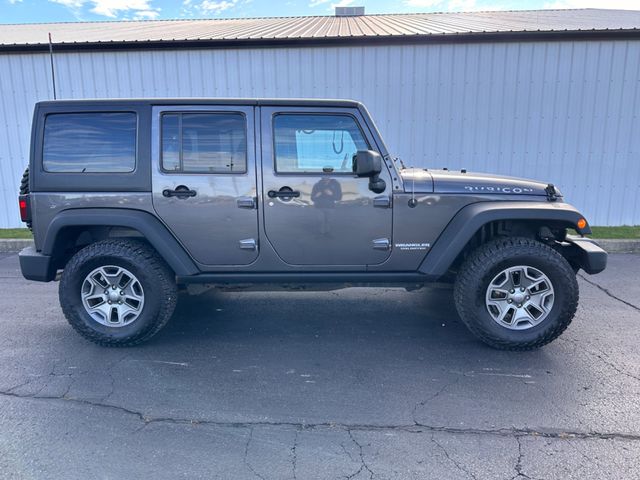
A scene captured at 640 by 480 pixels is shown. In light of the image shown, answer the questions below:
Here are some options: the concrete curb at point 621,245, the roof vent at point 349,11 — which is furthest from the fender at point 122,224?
the roof vent at point 349,11

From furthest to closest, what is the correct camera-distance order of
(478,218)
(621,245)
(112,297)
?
(621,245), (112,297), (478,218)

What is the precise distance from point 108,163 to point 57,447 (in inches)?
86.7

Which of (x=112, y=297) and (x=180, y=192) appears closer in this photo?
(x=180, y=192)

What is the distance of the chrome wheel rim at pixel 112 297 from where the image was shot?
12.0 ft

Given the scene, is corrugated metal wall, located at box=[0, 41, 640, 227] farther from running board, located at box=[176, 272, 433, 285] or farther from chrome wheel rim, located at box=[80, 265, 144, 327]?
chrome wheel rim, located at box=[80, 265, 144, 327]

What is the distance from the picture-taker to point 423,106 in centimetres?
825

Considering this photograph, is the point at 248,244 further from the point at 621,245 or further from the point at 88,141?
the point at 621,245

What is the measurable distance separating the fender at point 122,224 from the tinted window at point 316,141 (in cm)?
116

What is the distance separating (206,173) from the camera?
11.7 ft

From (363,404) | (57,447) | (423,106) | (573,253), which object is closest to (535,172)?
(423,106)

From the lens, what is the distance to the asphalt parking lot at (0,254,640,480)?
231 centimetres

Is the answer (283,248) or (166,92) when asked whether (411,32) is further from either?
(283,248)

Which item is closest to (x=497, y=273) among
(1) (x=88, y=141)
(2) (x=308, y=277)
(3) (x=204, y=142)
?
(2) (x=308, y=277)

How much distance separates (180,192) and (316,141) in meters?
1.22
